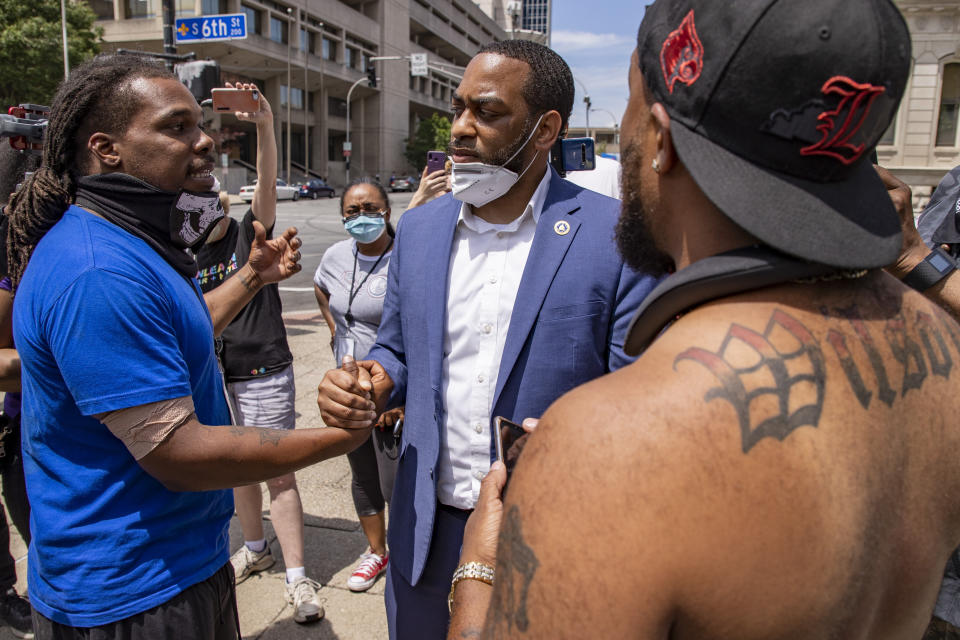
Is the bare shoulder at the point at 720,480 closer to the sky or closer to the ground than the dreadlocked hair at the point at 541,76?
closer to the ground

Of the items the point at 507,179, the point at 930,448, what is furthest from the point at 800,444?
the point at 507,179

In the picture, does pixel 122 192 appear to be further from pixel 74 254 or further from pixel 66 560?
pixel 66 560

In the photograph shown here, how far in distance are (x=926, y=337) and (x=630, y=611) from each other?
624mm

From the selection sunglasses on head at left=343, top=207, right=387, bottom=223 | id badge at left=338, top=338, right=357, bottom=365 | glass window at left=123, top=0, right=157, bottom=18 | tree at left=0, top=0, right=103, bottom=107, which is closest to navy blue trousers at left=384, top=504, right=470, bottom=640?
id badge at left=338, top=338, right=357, bottom=365

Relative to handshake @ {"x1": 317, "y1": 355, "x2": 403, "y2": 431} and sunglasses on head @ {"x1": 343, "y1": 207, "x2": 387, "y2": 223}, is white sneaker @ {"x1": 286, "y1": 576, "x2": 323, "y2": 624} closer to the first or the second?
handshake @ {"x1": 317, "y1": 355, "x2": 403, "y2": 431}

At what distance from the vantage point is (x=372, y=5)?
190 feet

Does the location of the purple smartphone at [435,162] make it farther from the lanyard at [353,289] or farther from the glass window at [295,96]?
the glass window at [295,96]

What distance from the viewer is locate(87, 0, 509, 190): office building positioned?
41.3 m

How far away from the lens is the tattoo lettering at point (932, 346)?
992mm

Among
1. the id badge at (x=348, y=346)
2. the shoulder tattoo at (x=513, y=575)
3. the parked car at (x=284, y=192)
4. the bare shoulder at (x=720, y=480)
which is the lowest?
the id badge at (x=348, y=346)

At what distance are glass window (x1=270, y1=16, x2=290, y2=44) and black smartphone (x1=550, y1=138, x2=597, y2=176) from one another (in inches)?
1909

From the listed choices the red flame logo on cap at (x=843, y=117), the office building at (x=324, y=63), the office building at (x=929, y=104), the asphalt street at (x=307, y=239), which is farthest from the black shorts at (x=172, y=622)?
the office building at (x=324, y=63)

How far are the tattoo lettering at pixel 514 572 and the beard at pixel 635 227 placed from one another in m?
0.51

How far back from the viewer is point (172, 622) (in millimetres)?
1820
